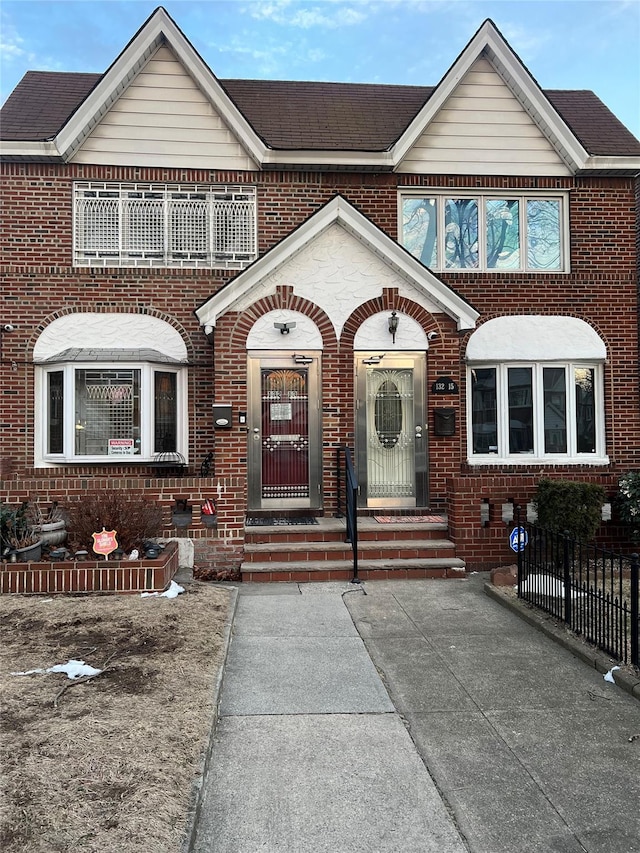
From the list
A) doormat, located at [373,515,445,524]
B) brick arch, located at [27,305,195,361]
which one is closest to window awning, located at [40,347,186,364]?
brick arch, located at [27,305,195,361]

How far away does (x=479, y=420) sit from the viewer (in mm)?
9836

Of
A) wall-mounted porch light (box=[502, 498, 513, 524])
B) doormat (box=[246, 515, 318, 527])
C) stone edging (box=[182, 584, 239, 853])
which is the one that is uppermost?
wall-mounted porch light (box=[502, 498, 513, 524])

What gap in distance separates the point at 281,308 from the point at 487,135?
16.0 feet

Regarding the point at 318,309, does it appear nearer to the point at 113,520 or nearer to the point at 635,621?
the point at 113,520

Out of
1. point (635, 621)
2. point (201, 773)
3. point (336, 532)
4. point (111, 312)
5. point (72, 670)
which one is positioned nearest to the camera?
point (201, 773)

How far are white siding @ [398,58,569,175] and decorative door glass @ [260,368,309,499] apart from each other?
180 inches

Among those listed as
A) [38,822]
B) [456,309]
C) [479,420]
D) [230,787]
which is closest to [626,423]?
[479,420]

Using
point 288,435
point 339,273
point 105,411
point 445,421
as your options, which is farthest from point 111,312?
point 445,421

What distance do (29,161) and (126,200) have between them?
1.57 meters

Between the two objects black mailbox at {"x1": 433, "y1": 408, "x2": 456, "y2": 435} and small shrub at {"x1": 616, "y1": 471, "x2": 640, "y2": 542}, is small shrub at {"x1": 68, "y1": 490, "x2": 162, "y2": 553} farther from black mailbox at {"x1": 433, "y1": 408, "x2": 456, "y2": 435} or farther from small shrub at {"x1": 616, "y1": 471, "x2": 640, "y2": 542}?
small shrub at {"x1": 616, "y1": 471, "x2": 640, "y2": 542}

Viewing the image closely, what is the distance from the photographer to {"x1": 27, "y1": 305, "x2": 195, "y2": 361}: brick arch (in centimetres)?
923

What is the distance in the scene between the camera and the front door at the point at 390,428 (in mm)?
9062

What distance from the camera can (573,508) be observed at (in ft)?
24.1

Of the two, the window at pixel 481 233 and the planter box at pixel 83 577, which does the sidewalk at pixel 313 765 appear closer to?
the planter box at pixel 83 577
